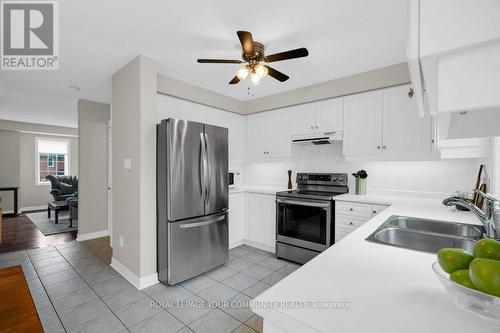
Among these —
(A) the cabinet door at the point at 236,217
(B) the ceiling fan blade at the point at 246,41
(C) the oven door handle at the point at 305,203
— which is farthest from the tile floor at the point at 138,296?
(B) the ceiling fan blade at the point at 246,41

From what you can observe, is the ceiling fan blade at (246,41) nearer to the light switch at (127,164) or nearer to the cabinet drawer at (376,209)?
the light switch at (127,164)

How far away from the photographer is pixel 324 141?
10.9 feet

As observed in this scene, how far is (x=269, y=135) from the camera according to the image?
391 centimetres

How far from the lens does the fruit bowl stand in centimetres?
52

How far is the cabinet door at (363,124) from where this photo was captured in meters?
2.86

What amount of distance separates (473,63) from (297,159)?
333cm

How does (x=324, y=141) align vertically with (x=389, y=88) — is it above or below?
below

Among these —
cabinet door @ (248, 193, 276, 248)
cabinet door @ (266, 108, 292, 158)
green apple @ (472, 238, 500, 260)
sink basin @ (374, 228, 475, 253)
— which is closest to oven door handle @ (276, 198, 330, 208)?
cabinet door @ (248, 193, 276, 248)

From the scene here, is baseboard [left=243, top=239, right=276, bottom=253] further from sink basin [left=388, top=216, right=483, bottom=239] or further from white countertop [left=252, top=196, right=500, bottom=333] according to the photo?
white countertop [left=252, top=196, right=500, bottom=333]

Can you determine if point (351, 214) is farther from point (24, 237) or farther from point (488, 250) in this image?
point (24, 237)

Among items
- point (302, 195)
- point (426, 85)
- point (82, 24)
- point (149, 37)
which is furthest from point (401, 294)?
point (82, 24)

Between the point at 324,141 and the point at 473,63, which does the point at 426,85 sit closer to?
the point at 473,63

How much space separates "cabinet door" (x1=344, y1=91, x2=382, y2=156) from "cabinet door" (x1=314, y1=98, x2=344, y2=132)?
0.07m

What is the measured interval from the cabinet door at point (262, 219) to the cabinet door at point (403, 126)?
1700 mm
